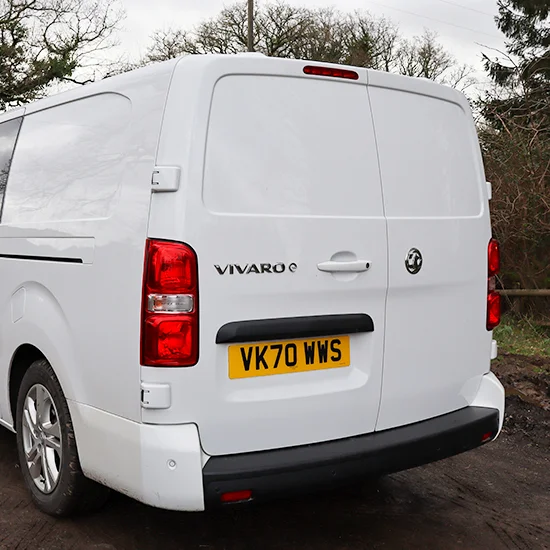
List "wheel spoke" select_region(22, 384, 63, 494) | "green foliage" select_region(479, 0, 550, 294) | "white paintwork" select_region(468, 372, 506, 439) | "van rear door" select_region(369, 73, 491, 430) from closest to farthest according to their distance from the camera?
"van rear door" select_region(369, 73, 491, 430)
"wheel spoke" select_region(22, 384, 63, 494)
"white paintwork" select_region(468, 372, 506, 439)
"green foliage" select_region(479, 0, 550, 294)

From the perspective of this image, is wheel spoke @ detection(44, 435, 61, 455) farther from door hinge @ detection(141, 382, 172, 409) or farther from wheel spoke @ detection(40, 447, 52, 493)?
door hinge @ detection(141, 382, 172, 409)

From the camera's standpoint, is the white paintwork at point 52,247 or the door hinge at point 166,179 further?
the white paintwork at point 52,247

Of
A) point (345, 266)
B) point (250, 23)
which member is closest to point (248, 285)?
point (345, 266)

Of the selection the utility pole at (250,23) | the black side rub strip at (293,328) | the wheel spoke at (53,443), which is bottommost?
the wheel spoke at (53,443)

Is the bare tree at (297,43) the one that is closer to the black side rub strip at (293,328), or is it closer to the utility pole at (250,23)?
the utility pole at (250,23)

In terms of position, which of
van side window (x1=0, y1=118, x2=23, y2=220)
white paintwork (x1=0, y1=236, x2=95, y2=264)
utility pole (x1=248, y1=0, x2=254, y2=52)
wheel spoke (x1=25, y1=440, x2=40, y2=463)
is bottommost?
wheel spoke (x1=25, y1=440, x2=40, y2=463)

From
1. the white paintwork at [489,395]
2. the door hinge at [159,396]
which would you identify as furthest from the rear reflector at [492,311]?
the door hinge at [159,396]

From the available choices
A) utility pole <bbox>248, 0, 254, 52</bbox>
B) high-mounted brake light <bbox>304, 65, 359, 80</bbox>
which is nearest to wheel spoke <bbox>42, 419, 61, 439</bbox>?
high-mounted brake light <bbox>304, 65, 359, 80</bbox>

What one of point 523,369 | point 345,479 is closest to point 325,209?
point 345,479

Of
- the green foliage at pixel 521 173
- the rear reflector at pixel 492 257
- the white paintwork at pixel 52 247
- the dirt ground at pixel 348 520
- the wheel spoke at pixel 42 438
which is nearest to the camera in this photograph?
the white paintwork at pixel 52 247

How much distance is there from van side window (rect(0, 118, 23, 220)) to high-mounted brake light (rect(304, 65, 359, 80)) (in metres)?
1.76

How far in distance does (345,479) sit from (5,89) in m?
26.1

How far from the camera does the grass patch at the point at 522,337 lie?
7195mm

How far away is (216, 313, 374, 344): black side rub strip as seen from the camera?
2.84 m
